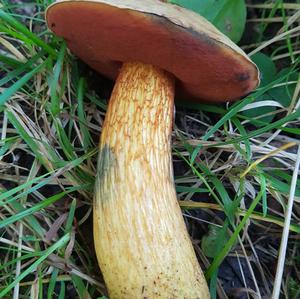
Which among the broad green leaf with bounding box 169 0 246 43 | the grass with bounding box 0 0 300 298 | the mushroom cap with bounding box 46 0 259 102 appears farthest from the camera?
the broad green leaf with bounding box 169 0 246 43

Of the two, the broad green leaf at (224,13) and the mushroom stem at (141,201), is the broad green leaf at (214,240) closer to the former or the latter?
the mushroom stem at (141,201)

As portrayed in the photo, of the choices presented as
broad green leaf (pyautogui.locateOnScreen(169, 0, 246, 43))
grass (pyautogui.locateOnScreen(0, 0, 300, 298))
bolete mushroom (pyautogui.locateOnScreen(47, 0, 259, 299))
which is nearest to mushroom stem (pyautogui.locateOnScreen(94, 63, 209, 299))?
bolete mushroom (pyautogui.locateOnScreen(47, 0, 259, 299))

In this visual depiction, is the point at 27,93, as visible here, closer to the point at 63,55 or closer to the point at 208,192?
the point at 63,55

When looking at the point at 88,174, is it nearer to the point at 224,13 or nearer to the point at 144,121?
the point at 144,121

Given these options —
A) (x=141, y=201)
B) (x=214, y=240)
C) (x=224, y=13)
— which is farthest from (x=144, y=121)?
(x=224, y=13)

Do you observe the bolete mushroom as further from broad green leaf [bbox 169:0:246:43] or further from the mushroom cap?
broad green leaf [bbox 169:0:246:43]

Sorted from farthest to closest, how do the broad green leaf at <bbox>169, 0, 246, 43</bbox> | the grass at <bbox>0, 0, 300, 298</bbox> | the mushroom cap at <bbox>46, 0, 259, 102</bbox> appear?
the broad green leaf at <bbox>169, 0, 246, 43</bbox> → the grass at <bbox>0, 0, 300, 298</bbox> → the mushroom cap at <bbox>46, 0, 259, 102</bbox>

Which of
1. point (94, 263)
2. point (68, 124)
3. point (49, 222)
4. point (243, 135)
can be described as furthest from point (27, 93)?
point (243, 135)
